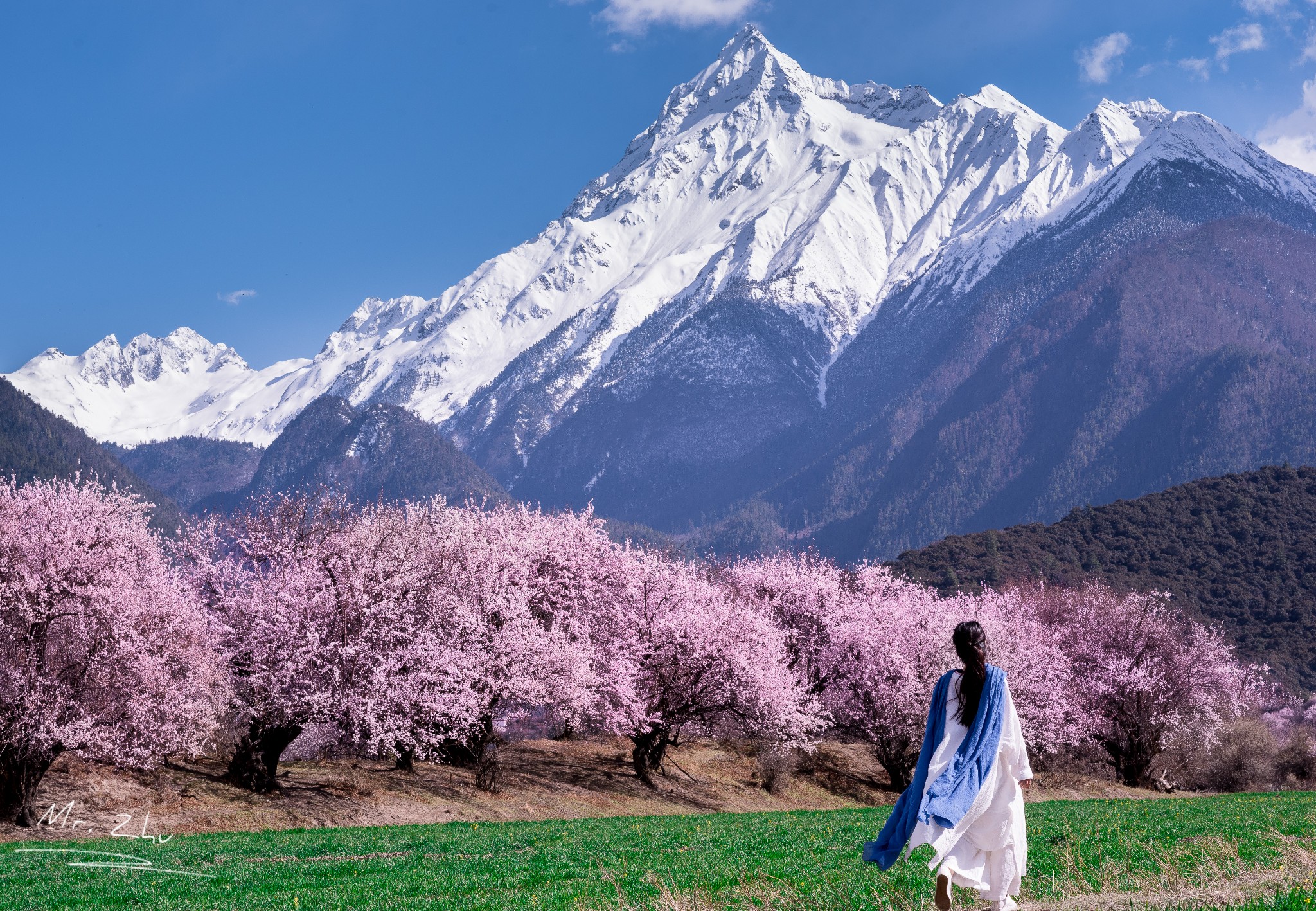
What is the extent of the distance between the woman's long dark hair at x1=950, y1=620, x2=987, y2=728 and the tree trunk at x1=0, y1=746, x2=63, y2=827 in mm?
24594

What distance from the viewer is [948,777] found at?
10.7 meters

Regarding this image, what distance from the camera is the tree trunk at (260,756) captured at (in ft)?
109

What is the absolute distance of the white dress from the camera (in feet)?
35.3

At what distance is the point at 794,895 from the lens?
1358 cm

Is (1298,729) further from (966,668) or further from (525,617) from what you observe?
(966,668)

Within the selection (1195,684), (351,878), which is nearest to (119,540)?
(351,878)

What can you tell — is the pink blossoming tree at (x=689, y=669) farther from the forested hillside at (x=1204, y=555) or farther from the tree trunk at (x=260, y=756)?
the forested hillside at (x=1204, y=555)

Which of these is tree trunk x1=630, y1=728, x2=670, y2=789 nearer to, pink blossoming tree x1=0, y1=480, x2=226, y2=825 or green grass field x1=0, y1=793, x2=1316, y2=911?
green grass field x1=0, y1=793, x2=1316, y2=911

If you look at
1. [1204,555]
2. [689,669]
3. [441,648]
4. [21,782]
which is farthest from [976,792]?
[1204,555]

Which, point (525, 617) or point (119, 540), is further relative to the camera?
point (525, 617)

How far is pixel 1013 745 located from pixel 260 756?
28.4m

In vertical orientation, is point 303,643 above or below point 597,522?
below

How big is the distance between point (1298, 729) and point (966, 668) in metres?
65.6

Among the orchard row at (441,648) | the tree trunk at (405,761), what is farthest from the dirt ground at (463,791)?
the orchard row at (441,648)
